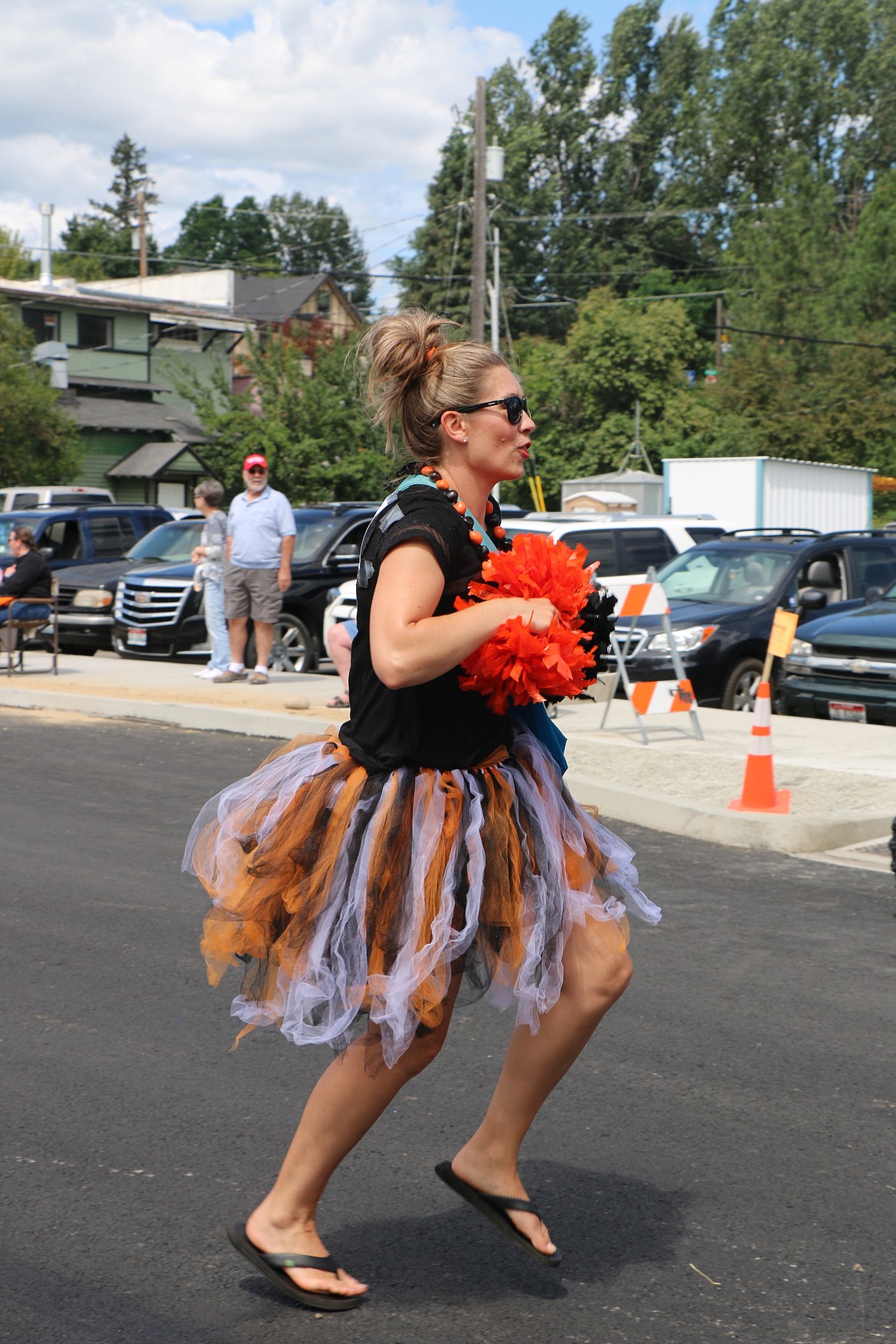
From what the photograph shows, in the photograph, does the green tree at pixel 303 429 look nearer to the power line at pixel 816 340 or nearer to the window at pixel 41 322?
the window at pixel 41 322

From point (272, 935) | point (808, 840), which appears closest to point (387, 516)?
point (272, 935)

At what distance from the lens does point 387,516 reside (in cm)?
309

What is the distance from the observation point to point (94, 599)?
63.0 ft

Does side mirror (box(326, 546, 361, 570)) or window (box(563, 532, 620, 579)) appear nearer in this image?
window (box(563, 532, 620, 579))

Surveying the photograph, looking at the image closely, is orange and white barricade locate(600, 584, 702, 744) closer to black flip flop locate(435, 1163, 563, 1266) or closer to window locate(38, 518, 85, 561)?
black flip flop locate(435, 1163, 563, 1266)

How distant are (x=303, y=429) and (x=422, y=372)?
27.1 m

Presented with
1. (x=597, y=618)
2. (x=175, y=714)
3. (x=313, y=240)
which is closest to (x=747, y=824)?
(x=597, y=618)

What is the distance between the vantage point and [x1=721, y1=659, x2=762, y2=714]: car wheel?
541 inches

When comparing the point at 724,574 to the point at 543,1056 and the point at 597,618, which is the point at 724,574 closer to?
the point at 597,618

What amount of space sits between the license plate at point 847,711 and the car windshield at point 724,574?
179 centimetres

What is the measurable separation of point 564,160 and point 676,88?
262 inches

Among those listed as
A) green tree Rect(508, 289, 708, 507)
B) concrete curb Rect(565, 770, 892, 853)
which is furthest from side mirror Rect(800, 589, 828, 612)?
green tree Rect(508, 289, 708, 507)

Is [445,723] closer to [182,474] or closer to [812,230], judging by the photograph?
[182,474]

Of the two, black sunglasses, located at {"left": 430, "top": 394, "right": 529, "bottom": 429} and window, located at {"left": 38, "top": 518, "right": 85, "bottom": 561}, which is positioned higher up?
black sunglasses, located at {"left": 430, "top": 394, "right": 529, "bottom": 429}
